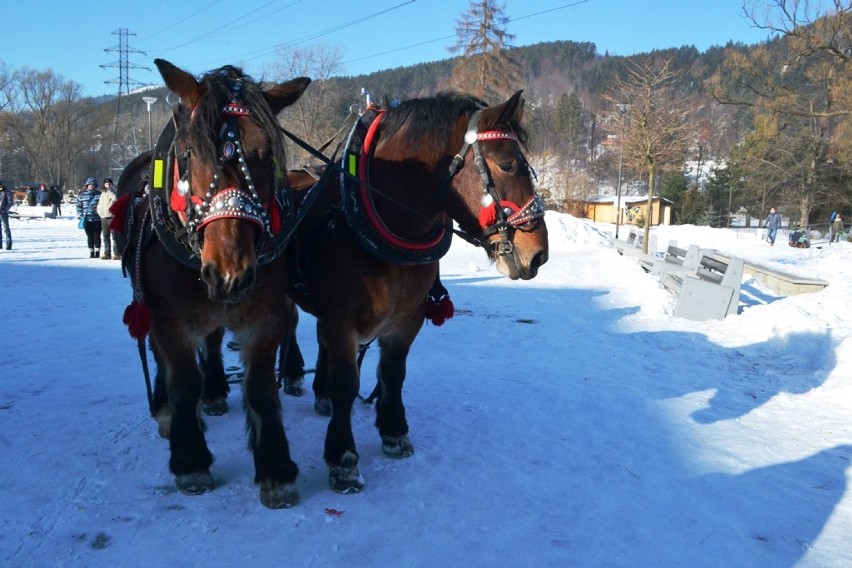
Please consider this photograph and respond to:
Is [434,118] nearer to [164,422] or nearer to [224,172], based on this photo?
[224,172]

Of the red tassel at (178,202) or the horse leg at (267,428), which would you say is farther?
the horse leg at (267,428)

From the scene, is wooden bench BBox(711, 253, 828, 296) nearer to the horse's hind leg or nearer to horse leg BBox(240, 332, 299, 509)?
the horse's hind leg

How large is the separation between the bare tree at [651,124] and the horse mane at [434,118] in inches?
557

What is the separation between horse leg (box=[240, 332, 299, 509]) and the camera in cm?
293

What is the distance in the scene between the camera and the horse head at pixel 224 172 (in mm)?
2338

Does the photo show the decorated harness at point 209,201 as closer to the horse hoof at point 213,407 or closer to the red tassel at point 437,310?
the red tassel at point 437,310

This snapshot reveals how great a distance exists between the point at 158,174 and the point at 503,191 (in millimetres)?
1689

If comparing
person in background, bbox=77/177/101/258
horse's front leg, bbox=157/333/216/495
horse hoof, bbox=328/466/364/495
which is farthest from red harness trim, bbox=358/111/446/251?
person in background, bbox=77/177/101/258

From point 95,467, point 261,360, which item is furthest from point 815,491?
point 95,467

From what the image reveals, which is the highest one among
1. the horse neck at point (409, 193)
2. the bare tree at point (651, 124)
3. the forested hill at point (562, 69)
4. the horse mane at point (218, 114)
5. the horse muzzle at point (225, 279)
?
the forested hill at point (562, 69)

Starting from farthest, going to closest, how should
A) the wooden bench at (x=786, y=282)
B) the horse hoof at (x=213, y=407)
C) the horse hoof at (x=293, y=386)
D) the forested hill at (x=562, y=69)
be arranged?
1. the forested hill at (x=562, y=69)
2. the wooden bench at (x=786, y=282)
3. the horse hoof at (x=293, y=386)
4. the horse hoof at (x=213, y=407)

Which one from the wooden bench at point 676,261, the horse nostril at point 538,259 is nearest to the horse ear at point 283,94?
the horse nostril at point 538,259

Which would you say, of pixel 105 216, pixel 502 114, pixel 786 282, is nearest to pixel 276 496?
pixel 502 114

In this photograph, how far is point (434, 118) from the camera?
3105mm
